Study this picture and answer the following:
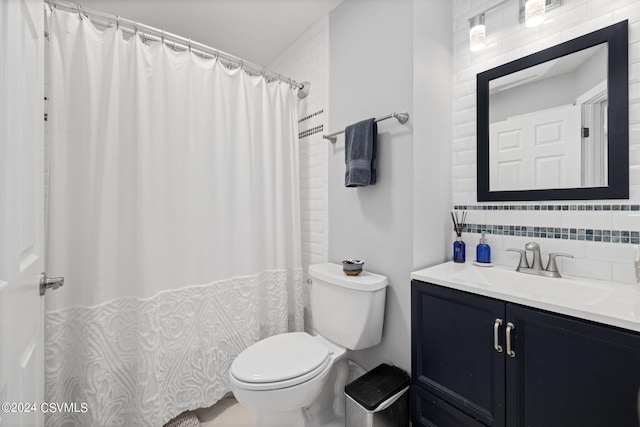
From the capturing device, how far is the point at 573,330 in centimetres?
83

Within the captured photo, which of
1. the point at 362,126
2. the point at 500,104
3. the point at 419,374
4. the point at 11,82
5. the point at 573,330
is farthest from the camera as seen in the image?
the point at 362,126

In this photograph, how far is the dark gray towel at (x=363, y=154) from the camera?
1500 mm

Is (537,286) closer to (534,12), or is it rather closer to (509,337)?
(509,337)

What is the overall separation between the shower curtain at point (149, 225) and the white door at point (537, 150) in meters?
1.32

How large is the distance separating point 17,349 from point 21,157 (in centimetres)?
48

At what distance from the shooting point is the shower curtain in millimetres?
1245

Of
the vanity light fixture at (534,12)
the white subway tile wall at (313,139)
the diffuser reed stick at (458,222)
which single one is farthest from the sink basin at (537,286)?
the vanity light fixture at (534,12)

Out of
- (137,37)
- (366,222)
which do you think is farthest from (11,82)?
(366,222)

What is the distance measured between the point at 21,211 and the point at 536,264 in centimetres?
185

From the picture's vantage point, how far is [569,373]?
0.84 m

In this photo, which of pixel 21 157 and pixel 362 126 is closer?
pixel 21 157

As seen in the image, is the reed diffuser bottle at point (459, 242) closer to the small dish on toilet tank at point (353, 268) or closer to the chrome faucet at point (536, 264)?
the chrome faucet at point (536, 264)

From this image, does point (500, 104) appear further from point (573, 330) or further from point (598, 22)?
Result: point (573, 330)

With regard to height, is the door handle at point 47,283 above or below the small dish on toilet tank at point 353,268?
above
